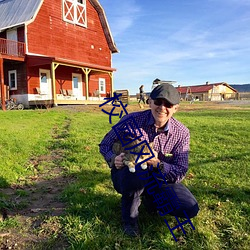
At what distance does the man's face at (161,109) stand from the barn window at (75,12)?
19.8m

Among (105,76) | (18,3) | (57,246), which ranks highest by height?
(18,3)

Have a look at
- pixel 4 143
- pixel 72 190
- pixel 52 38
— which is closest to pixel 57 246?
pixel 72 190

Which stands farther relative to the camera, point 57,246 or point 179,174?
point 179,174

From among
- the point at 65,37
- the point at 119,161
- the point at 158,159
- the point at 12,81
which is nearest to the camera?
the point at 119,161

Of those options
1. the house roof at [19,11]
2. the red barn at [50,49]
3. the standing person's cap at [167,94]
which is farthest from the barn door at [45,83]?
the standing person's cap at [167,94]

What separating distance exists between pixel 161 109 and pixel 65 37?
1956 centimetres

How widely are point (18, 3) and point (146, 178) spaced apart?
21.7 meters

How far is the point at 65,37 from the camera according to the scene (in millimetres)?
20391

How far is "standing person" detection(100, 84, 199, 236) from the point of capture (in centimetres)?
248

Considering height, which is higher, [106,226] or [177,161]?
[177,161]

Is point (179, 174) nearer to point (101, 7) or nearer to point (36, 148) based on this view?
point (36, 148)

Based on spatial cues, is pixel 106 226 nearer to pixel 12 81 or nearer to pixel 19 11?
pixel 12 81

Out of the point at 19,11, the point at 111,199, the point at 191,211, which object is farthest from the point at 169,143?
the point at 19,11

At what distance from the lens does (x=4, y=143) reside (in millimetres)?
5918
